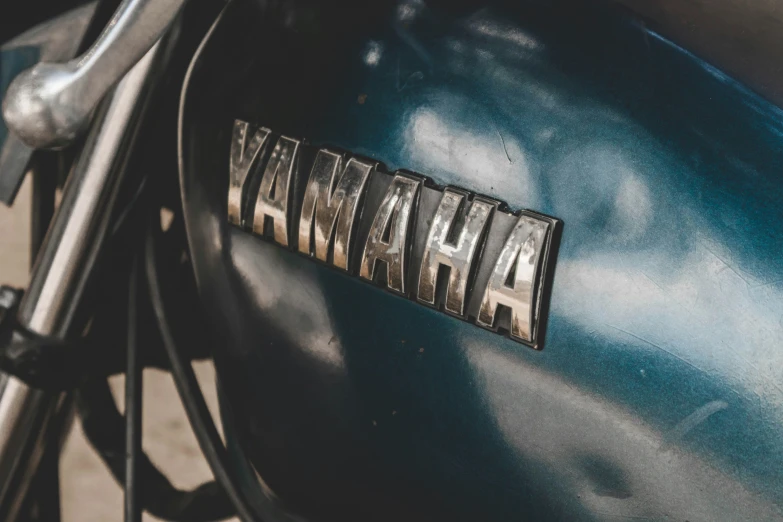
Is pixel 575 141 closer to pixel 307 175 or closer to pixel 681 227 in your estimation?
pixel 681 227

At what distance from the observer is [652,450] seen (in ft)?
1.66

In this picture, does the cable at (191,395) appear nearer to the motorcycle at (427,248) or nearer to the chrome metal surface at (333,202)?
the motorcycle at (427,248)

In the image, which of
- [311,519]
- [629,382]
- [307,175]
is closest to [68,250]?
[307,175]

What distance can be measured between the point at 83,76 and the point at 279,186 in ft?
0.57

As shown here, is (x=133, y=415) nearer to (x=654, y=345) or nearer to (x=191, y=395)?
(x=191, y=395)

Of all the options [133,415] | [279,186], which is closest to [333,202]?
[279,186]

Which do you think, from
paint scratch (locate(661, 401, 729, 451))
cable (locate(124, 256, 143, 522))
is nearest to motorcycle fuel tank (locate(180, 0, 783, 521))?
paint scratch (locate(661, 401, 729, 451))

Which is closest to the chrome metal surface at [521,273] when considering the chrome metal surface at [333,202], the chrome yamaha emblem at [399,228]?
the chrome yamaha emblem at [399,228]

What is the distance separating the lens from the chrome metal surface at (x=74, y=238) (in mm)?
615

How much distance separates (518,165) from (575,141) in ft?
0.13

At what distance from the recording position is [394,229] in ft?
1.87

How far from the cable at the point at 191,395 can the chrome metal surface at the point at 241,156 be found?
0.14m

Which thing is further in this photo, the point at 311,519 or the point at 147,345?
the point at 147,345

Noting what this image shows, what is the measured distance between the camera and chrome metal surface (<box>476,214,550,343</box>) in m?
0.52
